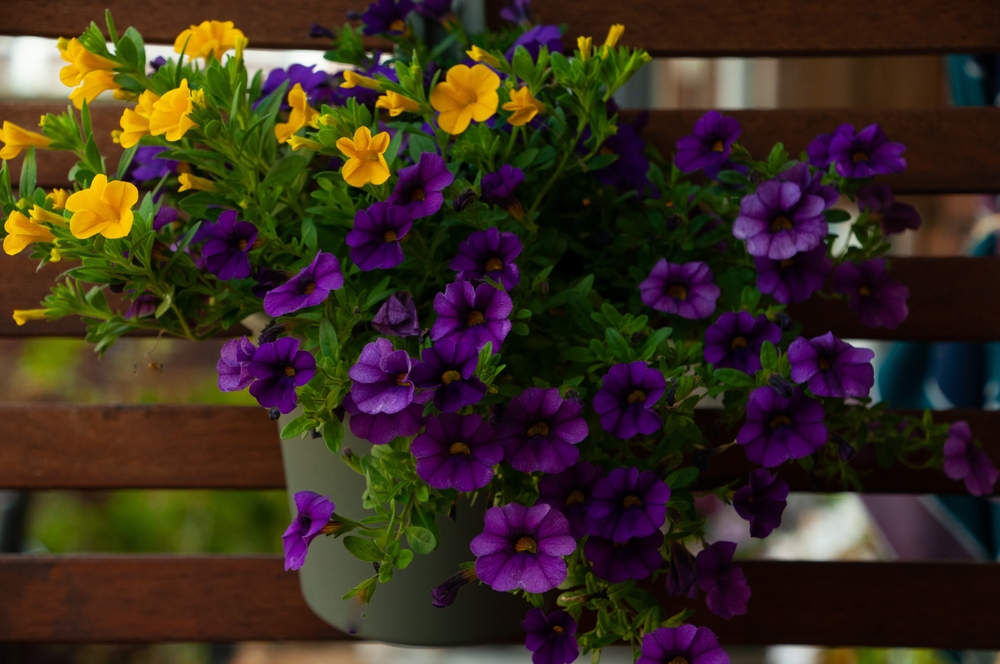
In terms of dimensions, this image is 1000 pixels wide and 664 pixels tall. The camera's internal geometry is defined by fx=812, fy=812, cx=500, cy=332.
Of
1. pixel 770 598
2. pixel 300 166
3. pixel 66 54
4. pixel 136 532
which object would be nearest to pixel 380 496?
pixel 300 166

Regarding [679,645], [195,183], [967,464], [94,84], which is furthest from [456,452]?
[967,464]

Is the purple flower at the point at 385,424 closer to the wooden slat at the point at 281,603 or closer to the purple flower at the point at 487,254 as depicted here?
the purple flower at the point at 487,254

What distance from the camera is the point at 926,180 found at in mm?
967

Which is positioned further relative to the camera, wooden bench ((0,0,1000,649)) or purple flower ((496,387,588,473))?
wooden bench ((0,0,1000,649))

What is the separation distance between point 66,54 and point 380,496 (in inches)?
17.8

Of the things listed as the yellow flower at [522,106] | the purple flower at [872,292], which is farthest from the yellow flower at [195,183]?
the purple flower at [872,292]

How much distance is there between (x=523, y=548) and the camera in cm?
57

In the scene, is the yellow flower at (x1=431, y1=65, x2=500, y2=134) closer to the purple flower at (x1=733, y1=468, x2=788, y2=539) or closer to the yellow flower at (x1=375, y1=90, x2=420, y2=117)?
the yellow flower at (x1=375, y1=90, x2=420, y2=117)

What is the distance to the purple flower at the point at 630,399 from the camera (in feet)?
1.94

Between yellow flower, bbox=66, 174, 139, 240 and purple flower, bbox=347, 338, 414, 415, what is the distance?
0.19m

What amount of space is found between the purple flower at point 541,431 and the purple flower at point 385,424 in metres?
0.06

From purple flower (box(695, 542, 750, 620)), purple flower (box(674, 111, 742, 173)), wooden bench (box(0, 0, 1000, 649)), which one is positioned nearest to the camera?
purple flower (box(695, 542, 750, 620))

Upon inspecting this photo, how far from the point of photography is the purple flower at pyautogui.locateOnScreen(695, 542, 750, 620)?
646mm

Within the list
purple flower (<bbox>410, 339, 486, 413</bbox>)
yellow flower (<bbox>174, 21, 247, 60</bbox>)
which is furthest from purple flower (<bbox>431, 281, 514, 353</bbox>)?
yellow flower (<bbox>174, 21, 247, 60</bbox>)
